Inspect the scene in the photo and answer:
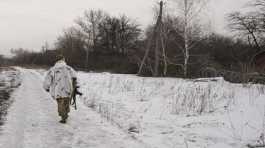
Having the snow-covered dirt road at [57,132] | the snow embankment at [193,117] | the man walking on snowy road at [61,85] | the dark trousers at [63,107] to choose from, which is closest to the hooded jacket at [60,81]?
the man walking on snowy road at [61,85]

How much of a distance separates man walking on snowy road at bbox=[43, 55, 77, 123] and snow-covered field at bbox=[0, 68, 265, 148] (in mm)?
459

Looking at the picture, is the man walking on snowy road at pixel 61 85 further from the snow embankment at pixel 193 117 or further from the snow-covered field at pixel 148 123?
the snow embankment at pixel 193 117

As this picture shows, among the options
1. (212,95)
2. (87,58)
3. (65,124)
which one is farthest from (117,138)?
(87,58)

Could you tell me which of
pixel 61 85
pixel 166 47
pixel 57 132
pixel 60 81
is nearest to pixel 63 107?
pixel 61 85

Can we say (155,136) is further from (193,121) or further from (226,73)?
(226,73)

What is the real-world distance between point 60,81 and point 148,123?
8.39ft

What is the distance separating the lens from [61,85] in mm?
7531

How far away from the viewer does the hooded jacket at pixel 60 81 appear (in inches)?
296

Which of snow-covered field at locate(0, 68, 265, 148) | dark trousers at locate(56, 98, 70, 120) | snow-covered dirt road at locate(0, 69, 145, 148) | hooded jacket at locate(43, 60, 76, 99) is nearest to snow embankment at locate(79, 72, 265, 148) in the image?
snow-covered field at locate(0, 68, 265, 148)

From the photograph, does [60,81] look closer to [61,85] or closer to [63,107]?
[61,85]

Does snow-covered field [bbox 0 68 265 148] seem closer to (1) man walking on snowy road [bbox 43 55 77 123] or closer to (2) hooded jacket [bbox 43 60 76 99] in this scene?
(1) man walking on snowy road [bbox 43 55 77 123]

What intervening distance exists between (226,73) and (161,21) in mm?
9748

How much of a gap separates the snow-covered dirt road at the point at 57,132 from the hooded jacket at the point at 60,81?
79cm

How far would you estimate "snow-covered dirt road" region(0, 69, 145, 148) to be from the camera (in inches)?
225
